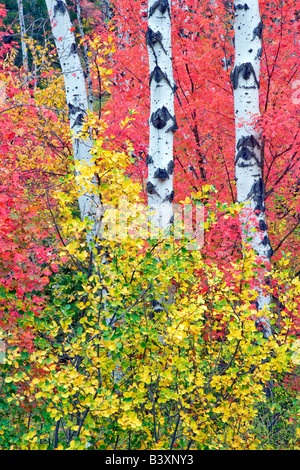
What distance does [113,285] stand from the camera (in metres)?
2.50

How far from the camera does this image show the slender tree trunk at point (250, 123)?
4.46 m

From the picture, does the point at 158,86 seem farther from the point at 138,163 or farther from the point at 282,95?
the point at 138,163

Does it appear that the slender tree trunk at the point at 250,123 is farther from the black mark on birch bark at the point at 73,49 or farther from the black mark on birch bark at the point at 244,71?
the black mark on birch bark at the point at 73,49

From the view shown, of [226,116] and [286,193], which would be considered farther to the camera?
[286,193]

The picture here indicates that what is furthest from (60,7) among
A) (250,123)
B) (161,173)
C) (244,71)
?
(250,123)

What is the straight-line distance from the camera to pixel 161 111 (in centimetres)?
376

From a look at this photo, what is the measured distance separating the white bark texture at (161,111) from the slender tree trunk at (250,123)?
113cm

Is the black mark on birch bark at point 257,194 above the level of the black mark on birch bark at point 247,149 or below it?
below

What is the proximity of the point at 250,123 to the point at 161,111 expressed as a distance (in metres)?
1.31

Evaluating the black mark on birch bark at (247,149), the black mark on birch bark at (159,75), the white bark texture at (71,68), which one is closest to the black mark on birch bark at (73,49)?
the white bark texture at (71,68)
